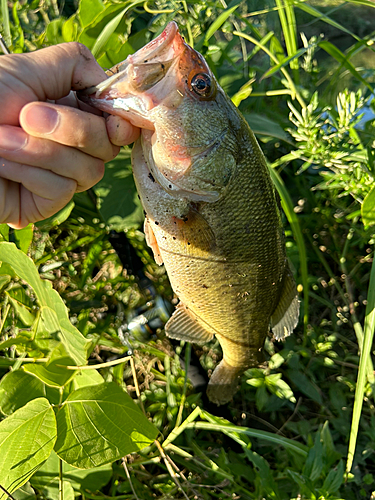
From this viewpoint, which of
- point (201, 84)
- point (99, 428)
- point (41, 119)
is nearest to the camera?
point (41, 119)

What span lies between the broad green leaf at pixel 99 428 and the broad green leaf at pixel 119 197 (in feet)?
3.73

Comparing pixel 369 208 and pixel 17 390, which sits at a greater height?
pixel 369 208

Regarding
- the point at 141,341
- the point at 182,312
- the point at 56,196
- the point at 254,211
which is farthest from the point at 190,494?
the point at 56,196

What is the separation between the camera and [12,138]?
3.58ft

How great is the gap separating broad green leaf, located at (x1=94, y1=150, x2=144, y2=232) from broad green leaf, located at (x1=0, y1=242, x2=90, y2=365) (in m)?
0.78

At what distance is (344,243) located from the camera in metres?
2.82

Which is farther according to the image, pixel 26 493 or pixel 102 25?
pixel 102 25

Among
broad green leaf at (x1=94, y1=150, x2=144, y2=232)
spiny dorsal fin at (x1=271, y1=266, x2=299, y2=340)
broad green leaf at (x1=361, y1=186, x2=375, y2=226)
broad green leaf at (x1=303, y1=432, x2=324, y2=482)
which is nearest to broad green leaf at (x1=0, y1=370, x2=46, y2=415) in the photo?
broad green leaf at (x1=94, y1=150, x2=144, y2=232)

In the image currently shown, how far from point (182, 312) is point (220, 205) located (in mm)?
707

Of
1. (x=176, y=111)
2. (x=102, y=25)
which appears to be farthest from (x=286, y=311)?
(x=102, y=25)

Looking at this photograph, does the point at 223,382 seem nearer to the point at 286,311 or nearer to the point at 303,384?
the point at 286,311

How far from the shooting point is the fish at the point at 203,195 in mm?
1198

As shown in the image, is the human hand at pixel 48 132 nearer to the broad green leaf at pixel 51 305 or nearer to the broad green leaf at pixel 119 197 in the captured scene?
the broad green leaf at pixel 51 305

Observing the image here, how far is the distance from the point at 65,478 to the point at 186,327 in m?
0.97
